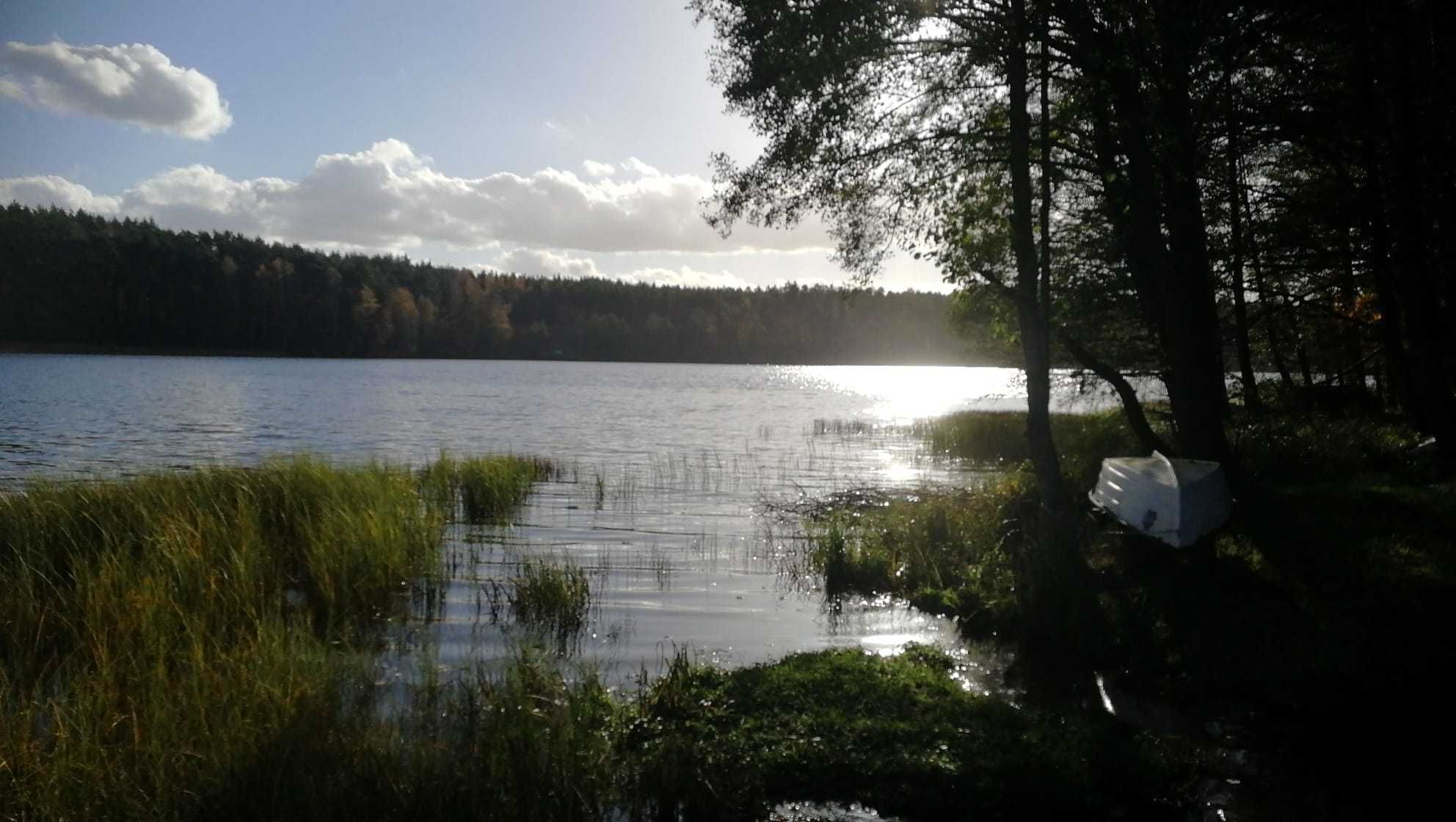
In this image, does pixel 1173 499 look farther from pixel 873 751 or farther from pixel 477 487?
pixel 477 487

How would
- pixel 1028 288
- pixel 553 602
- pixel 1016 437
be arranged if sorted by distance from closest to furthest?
pixel 553 602 → pixel 1028 288 → pixel 1016 437

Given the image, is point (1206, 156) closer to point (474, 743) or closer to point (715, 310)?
point (474, 743)

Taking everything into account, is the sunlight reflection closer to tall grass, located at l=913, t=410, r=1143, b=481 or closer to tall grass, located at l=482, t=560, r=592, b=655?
tall grass, located at l=913, t=410, r=1143, b=481

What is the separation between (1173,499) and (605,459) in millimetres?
17629

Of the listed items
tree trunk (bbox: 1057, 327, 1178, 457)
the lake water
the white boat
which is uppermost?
tree trunk (bbox: 1057, 327, 1178, 457)

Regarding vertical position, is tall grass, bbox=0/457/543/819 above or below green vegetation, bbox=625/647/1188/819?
above

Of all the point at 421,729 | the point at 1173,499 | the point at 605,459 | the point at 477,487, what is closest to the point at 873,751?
the point at 421,729

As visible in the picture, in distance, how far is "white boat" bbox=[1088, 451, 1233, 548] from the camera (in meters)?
11.1

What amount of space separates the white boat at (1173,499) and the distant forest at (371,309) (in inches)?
2287

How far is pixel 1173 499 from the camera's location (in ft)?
36.7

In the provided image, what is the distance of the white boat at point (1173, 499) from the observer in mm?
11078

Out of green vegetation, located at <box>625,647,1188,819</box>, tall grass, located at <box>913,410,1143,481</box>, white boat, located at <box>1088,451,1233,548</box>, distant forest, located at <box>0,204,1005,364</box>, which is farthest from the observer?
distant forest, located at <box>0,204,1005,364</box>

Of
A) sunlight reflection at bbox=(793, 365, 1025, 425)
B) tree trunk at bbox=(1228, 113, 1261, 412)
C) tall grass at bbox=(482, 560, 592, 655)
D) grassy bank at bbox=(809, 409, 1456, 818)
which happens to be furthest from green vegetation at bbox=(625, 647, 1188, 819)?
sunlight reflection at bbox=(793, 365, 1025, 425)

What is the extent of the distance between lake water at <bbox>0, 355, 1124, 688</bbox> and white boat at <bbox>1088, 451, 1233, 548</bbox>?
282 centimetres
